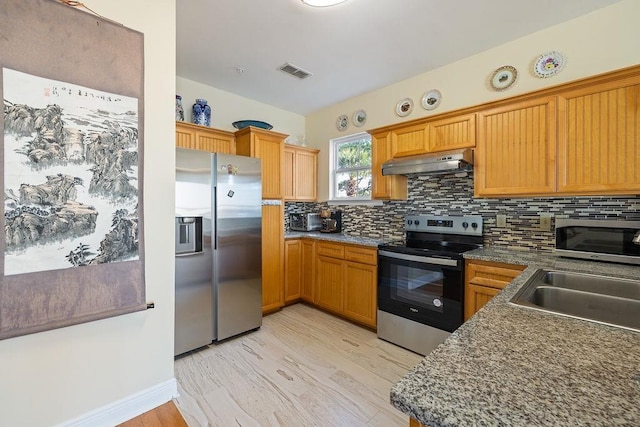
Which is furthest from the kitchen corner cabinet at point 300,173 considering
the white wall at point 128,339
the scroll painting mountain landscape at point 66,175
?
the scroll painting mountain landscape at point 66,175

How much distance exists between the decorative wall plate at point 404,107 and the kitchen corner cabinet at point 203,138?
6.39ft

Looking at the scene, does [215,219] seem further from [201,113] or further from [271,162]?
[201,113]

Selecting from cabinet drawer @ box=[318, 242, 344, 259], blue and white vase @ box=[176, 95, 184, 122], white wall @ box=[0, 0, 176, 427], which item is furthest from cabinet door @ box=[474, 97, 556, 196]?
blue and white vase @ box=[176, 95, 184, 122]

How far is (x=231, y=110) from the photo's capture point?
3555 millimetres

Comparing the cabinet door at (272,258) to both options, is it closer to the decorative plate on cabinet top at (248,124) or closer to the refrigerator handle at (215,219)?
the refrigerator handle at (215,219)

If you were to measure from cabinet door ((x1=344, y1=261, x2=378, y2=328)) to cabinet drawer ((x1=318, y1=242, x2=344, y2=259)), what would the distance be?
0.13 meters

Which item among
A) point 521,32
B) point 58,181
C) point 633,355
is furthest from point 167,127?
point 521,32

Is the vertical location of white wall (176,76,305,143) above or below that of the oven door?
above

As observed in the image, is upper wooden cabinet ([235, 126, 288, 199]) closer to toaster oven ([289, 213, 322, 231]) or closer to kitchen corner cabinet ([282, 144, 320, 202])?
kitchen corner cabinet ([282, 144, 320, 202])

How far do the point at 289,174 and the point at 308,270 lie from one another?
127cm

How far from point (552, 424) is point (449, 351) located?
260 millimetres

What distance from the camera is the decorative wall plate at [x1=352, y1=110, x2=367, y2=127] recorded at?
11.8ft

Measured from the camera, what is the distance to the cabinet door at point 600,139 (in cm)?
179

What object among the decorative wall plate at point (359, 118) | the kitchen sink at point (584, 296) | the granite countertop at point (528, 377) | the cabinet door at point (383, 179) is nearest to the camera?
the granite countertop at point (528, 377)
